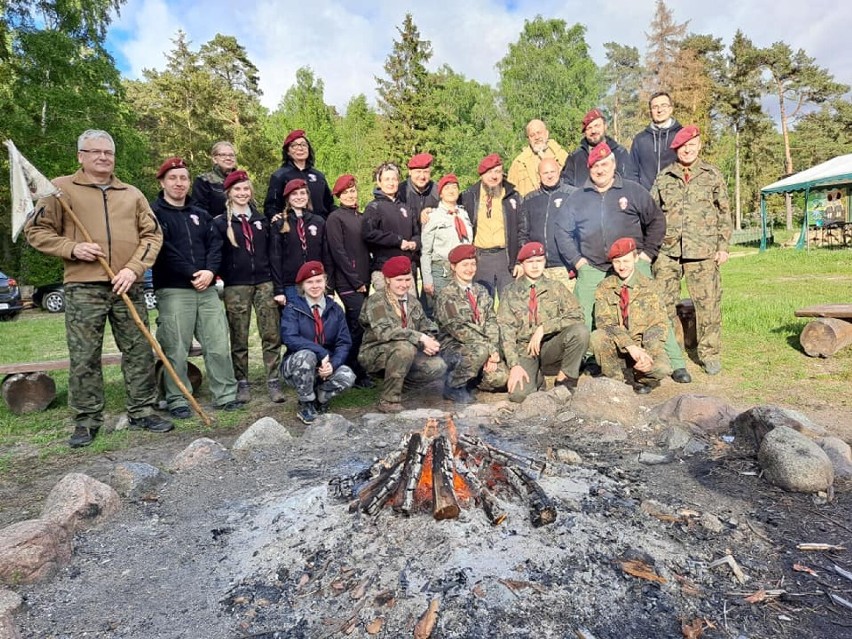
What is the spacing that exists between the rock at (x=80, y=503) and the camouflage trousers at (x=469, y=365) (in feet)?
9.27

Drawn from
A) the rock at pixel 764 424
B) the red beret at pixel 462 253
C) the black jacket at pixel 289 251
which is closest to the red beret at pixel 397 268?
the red beret at pixel 462 253

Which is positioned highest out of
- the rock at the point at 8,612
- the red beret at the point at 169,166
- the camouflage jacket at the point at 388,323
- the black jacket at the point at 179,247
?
the red beret at the point at 169,166

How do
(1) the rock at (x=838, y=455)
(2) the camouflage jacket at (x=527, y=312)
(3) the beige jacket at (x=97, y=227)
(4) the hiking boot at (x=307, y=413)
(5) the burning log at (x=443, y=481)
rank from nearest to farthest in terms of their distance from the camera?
(5) the burning log at (x=443, y=481) → (1) the rock at (x=838, y=455) → (3) the beige jacket at (x=97, y=227) → (4) the hiking boot at (x=307, y=413) → (2) the camouflage jacket at (x=527, y=312)

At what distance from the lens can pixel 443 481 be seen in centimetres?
267

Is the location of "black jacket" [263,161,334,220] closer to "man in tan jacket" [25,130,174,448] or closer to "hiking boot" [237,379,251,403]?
"man in tan jacket" [25,130,174,448]

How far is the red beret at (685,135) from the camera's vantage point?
5289 millimetres

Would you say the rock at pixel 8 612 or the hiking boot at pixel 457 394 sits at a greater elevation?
the rock at pixel 8 612

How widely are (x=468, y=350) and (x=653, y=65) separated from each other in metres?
36.6

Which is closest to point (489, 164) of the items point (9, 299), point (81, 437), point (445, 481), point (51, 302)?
point (445, 481)

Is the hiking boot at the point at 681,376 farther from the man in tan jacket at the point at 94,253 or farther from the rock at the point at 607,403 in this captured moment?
the man in tan jacket at the point at 94,253

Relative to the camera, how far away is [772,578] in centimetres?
220

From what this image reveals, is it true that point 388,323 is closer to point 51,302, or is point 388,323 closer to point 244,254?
point 244,254

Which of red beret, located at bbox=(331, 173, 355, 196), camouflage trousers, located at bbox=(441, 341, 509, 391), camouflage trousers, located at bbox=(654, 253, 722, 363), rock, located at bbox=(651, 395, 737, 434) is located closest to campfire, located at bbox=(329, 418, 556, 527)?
rock, located at bbox=(651, 395, 737, 434)

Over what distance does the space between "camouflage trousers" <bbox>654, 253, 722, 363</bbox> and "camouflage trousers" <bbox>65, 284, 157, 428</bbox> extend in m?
4.89
